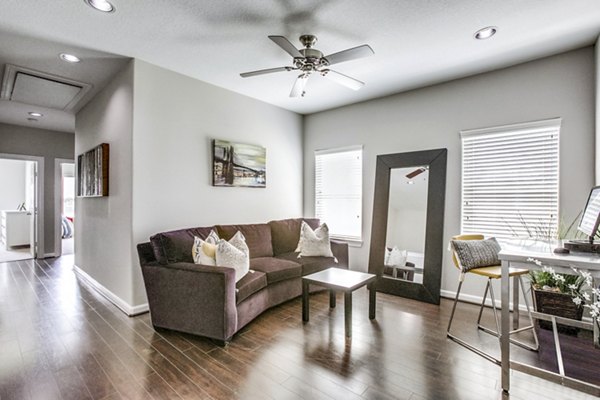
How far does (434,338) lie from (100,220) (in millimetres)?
4288

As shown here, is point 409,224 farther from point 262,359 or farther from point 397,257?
point 262,359

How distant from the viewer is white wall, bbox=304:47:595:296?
2.99m

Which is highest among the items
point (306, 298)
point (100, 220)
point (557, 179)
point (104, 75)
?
point (104, 75)

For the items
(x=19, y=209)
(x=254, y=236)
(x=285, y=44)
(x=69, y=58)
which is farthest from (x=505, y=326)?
(x=19, y=209)

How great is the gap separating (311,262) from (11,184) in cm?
1006

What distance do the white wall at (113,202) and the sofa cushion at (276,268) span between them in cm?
143

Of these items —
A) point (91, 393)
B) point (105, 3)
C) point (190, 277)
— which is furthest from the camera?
point (190, 277)

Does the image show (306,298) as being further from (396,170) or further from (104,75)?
(104,75)

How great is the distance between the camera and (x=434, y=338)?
2.68 metres

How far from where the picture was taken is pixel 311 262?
3.78 meters

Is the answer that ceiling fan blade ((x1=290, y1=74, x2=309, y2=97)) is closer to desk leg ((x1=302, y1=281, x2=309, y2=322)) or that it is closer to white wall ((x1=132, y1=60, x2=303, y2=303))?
white wall ((x1=132, y1=60, x2=303, y2=303))

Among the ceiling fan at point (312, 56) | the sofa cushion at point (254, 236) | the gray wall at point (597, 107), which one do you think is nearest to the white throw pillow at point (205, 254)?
the sofa cushion at point (254, 236)

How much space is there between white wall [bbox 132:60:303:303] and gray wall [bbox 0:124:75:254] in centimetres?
470

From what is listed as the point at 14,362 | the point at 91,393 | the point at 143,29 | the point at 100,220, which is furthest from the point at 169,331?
the point at 143,29
